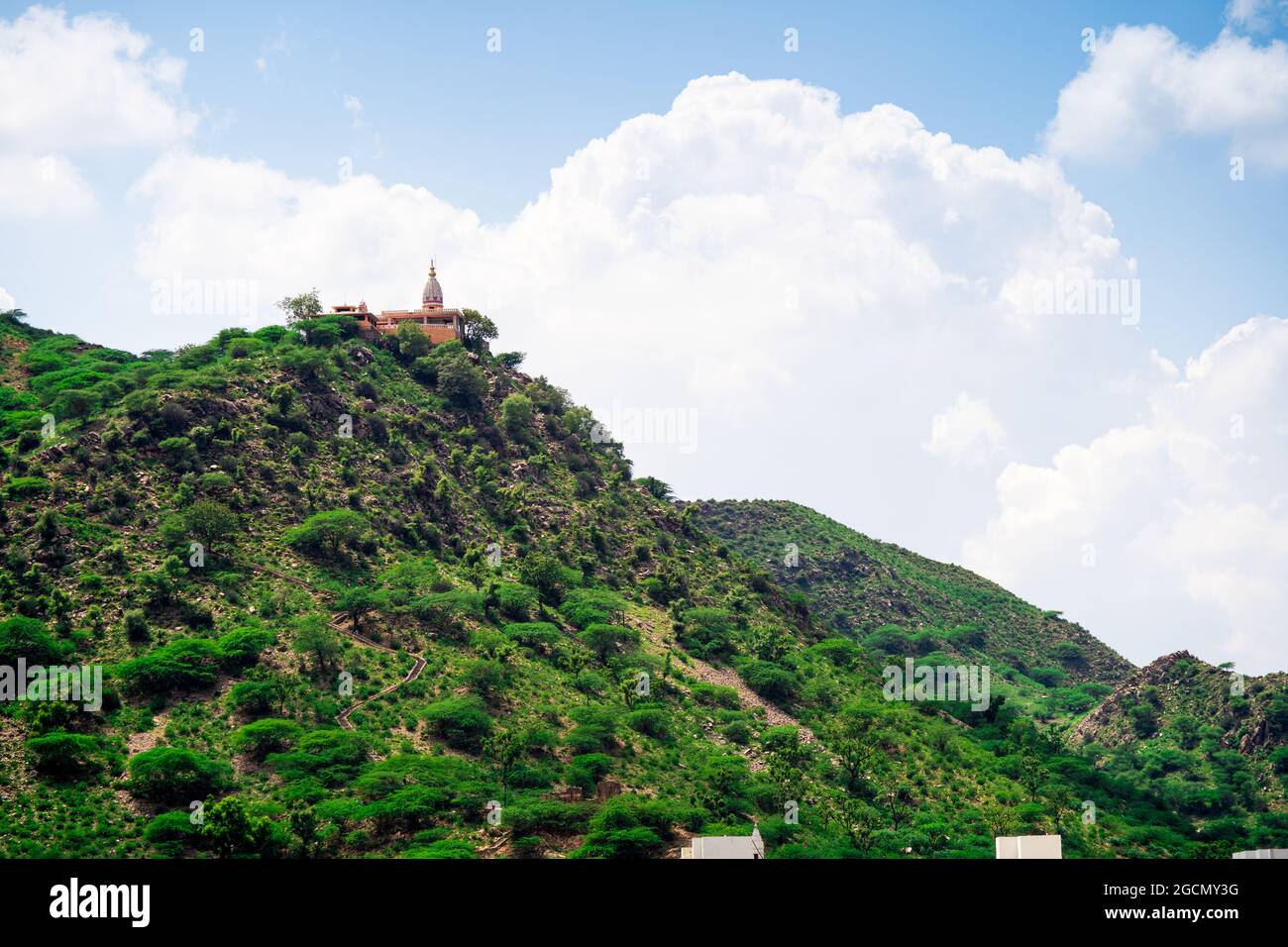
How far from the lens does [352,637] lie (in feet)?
308

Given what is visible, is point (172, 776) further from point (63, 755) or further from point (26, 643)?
point (26, 643)

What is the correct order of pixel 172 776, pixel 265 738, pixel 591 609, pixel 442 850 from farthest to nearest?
pixel 591 609
pixel 265 738
pixel 172 776
pixel 442 850

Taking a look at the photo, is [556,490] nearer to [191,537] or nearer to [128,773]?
[191,537]

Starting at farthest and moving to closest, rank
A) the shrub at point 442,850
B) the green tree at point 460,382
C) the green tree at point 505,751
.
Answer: the green tree at point 460,382 → the green tree at point 505,751 → the shrub at point 442,850

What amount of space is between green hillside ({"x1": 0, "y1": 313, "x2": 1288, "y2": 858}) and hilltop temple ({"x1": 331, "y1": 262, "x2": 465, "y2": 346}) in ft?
12.4

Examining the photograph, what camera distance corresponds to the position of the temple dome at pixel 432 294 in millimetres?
147000

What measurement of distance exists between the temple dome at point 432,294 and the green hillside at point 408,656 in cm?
754

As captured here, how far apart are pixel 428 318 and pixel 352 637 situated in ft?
202

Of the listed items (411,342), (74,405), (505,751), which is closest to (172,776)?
(505,751)

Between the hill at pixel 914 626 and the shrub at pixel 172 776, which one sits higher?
the hill at pixel 914 626

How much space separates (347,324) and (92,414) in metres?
38.3

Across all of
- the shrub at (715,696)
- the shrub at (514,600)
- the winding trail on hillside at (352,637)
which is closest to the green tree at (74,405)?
the winding trail on hillside at (352,637)

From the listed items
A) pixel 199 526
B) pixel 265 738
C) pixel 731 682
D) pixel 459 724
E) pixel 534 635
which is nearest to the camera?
pixel 265 738

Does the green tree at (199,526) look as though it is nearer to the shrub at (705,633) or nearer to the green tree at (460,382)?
the green tree at (460,382)
